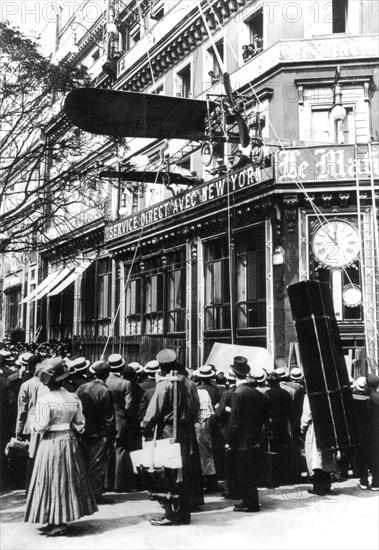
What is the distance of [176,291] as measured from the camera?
79.4 feet

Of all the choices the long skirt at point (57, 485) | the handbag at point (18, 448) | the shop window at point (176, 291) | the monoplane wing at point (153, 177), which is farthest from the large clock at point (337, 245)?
the long skirt at point (57, 485)

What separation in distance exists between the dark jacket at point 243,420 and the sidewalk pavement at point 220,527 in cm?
88

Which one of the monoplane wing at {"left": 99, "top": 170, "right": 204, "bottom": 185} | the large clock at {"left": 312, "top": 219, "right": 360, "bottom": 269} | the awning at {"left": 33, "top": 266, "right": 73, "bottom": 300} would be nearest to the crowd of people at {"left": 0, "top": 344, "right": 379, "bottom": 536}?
the large clock at {"left": 312, "top": 219, "right": 360, "bottom": 269}

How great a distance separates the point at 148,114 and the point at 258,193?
16.6ft

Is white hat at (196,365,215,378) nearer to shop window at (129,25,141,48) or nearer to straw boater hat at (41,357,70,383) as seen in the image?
straw boater hat at (41,357,70,383)

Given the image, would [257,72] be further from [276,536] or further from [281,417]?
[276,536]

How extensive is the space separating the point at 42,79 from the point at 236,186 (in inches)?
262

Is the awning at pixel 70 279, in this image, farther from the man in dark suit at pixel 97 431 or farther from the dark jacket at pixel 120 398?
the man in dark suit at pixel 97 431

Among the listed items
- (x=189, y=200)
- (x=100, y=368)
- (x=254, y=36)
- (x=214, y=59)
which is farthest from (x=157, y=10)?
(x=100, y=368)

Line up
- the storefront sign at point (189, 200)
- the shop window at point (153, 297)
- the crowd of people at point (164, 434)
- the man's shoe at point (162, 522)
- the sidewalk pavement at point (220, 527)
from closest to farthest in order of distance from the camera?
the sidewalk pavement at point (220, 527) → the crowd of people at point (164, 434) → the man's shoe at point (162, 522) → the storefront sign at point (189, 200) → the shop window at point (153, 297)

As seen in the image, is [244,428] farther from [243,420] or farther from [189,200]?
[189,200]

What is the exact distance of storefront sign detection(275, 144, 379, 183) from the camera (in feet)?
57.6

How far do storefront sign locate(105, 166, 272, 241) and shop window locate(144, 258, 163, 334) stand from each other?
5.92ft

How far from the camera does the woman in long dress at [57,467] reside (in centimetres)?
673
